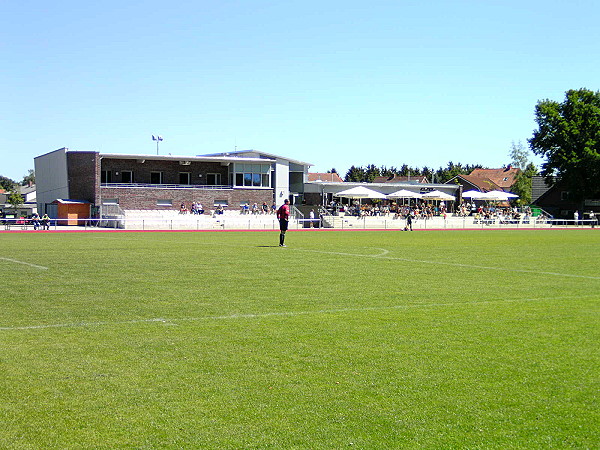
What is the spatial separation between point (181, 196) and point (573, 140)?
47428mm

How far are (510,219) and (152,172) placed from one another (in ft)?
117

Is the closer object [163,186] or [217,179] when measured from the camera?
[163,186]

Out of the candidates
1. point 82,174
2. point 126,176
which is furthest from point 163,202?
point 82,174

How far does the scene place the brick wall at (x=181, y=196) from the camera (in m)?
63.6

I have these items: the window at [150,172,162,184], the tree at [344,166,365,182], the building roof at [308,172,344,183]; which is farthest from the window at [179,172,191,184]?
the tree at [344,166,365,182]

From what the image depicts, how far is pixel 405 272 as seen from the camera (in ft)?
55.3

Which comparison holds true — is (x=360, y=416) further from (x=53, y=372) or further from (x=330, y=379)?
(x=53, y=372)

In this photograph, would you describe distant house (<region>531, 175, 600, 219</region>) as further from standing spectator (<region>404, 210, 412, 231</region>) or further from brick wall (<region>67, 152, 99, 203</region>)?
brick wall (<region>67, 152, 99, 203</region>)

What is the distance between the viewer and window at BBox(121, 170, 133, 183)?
6536 centimetres

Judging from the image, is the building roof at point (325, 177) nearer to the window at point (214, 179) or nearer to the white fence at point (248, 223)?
the window at point (214, 179)

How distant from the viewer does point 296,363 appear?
716 centimetres

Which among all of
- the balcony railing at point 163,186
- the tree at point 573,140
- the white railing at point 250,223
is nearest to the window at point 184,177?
the balcony railing at point 163,186

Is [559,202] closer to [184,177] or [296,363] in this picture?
[184,177]

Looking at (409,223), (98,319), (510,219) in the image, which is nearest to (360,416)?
(98,319)
